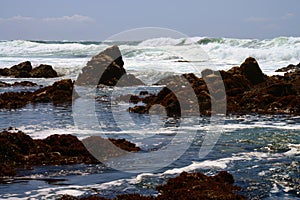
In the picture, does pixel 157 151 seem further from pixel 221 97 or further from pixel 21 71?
pixel 21 71

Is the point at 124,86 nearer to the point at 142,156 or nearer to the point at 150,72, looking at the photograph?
the point at 150,72

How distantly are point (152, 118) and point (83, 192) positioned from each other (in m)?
9.73

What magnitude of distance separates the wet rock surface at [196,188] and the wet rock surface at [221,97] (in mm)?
9398

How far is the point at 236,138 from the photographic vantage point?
44.5 ft

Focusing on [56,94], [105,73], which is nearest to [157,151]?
[56,94]

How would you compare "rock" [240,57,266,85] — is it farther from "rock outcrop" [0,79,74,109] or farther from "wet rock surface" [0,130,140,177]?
"wet rock surface" [0,130,140,177]

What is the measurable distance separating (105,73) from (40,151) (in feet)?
66.8

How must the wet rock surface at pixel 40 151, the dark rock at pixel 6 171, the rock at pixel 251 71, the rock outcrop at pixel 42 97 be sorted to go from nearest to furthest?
the dark rock at pixel 6 171 < the wet rock surface at pixel 40 151 < the rock outcrop at pixel 42 97 < the rock at pixel 251 71

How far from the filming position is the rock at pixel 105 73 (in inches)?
1215

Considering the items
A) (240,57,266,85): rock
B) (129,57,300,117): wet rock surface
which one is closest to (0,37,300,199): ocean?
(129,57,300,117): wet rock surface

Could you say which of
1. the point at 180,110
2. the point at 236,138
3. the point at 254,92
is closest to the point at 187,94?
the point at 180,110

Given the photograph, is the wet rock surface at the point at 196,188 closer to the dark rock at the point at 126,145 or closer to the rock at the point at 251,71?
the dark rock at the point at 126,145

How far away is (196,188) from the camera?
828 cm

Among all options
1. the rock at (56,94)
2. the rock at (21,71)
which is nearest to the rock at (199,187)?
the rock at (56,94)
